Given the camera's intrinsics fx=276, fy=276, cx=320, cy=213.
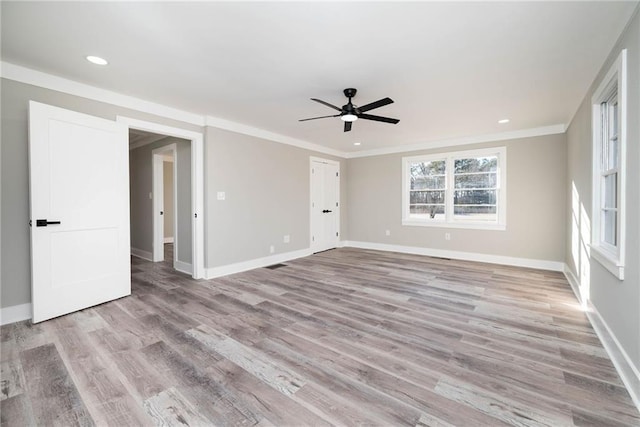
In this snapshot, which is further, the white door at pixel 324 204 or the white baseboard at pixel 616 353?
the white door at pixel 324 204

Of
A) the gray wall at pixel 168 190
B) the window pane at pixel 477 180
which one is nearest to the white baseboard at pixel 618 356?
the window pane at pixel 477 180

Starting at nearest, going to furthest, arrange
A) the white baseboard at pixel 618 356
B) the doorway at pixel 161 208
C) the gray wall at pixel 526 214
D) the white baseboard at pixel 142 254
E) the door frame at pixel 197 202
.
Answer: the white baseboard at pixel 618 356
the door frame at pixel 197 202
the gray wall at pixel 526 214
the doorway at pixel 161 208
the white baseboard at pixel 142 254

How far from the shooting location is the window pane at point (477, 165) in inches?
209

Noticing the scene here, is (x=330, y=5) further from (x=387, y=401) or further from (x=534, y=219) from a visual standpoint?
(x=534, y=219)

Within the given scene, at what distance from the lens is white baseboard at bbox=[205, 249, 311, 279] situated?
4.28m

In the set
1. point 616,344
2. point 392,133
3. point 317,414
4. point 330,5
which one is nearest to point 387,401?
point 317,414

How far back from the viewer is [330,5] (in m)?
1.84

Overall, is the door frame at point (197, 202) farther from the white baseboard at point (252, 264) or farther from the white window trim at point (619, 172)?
the white window trim at point (619, 172)

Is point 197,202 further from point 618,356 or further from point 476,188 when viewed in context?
point 476,188

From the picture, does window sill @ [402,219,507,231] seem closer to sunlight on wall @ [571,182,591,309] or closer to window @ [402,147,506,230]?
window @ [402,147,506,230]

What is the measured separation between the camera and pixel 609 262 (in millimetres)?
2189

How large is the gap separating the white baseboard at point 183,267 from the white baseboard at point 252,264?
48 centimetres

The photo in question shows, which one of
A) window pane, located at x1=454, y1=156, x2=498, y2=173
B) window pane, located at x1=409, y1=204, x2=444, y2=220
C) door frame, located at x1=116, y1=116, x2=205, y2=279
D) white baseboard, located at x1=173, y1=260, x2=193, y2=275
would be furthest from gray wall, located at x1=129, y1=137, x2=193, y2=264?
window pane, located at x1=454, y1=156, x2=498, y2=173

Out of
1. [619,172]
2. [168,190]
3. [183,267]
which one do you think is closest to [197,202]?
[183,267]
